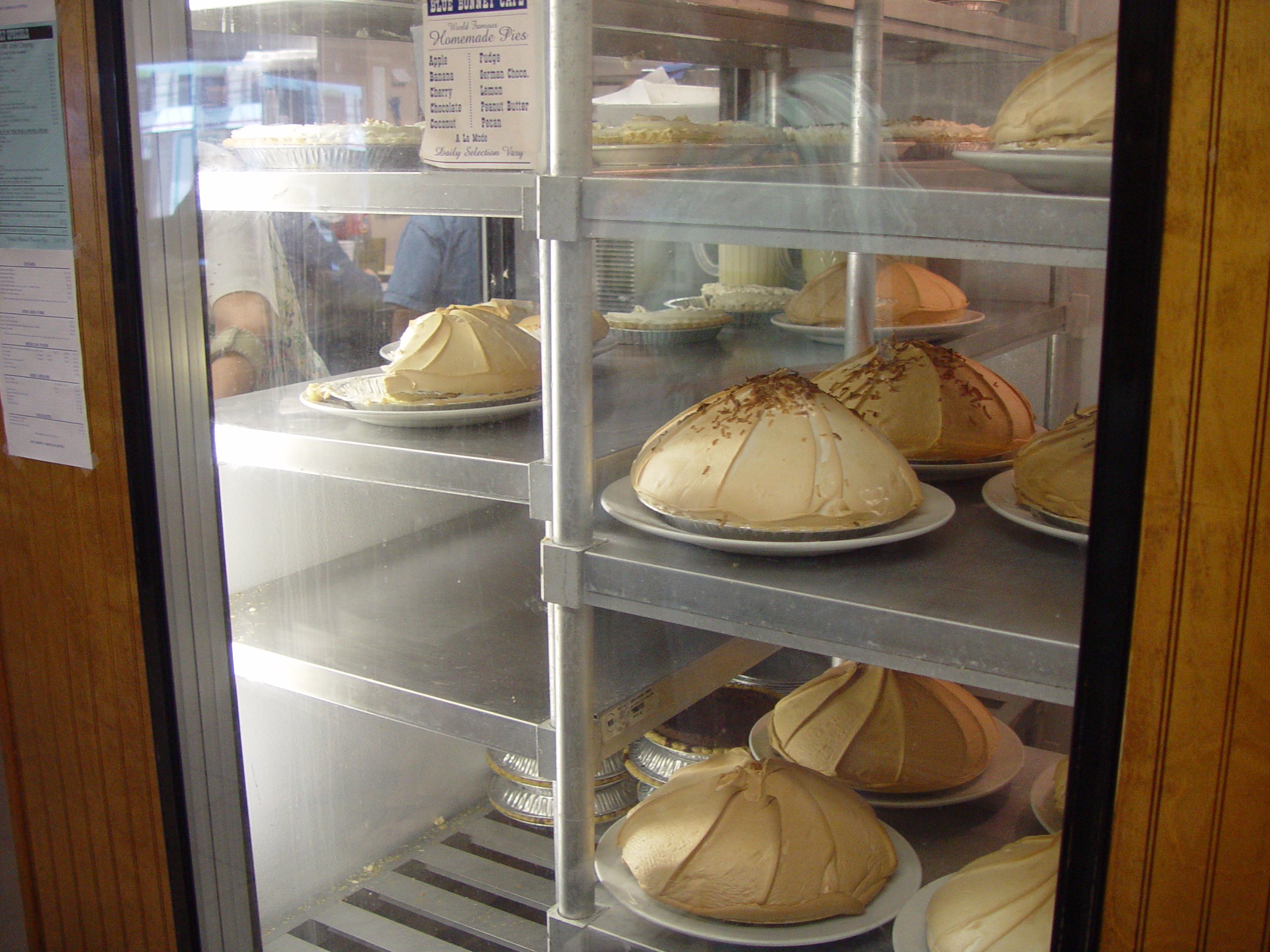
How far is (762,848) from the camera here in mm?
983

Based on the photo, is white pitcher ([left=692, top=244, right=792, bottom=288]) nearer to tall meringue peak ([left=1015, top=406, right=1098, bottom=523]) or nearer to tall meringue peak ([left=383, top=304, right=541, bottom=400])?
tall meringue peak ([left=383, top=304, right=541, bottom=400])

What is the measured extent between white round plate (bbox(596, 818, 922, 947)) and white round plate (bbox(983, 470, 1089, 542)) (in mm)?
341

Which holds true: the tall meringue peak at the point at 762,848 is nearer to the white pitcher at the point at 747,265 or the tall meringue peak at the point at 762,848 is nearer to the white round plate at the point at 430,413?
the white round plate at the point at 430,413

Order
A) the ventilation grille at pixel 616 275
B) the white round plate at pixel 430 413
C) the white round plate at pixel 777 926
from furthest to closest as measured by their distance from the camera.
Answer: the ventilation grille at pixel 616 275, the white round plate at pixel 430 413, the white round plate at pixel 777 926

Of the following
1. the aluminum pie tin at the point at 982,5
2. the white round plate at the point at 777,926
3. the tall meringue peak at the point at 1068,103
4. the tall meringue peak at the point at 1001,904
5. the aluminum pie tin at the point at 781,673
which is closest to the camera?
the tall meringue peak at the point at 1068,103

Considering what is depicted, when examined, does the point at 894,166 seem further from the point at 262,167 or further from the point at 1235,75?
the point at 262,167

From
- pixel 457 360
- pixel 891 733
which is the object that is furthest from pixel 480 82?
pixel 891 733

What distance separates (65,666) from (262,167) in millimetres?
647

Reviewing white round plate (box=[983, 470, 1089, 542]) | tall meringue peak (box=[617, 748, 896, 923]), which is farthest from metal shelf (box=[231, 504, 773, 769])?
white round plate (box=[983, 470, 1089, 542])

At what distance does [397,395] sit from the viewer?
1254 mm

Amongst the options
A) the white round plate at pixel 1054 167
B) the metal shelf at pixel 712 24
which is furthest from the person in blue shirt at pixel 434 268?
the white round plate at pixel 1054 167

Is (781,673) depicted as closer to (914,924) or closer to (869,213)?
(914,924)

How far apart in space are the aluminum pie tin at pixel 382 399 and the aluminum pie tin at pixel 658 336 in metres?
0.23

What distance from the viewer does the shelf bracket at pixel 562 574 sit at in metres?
1.00
